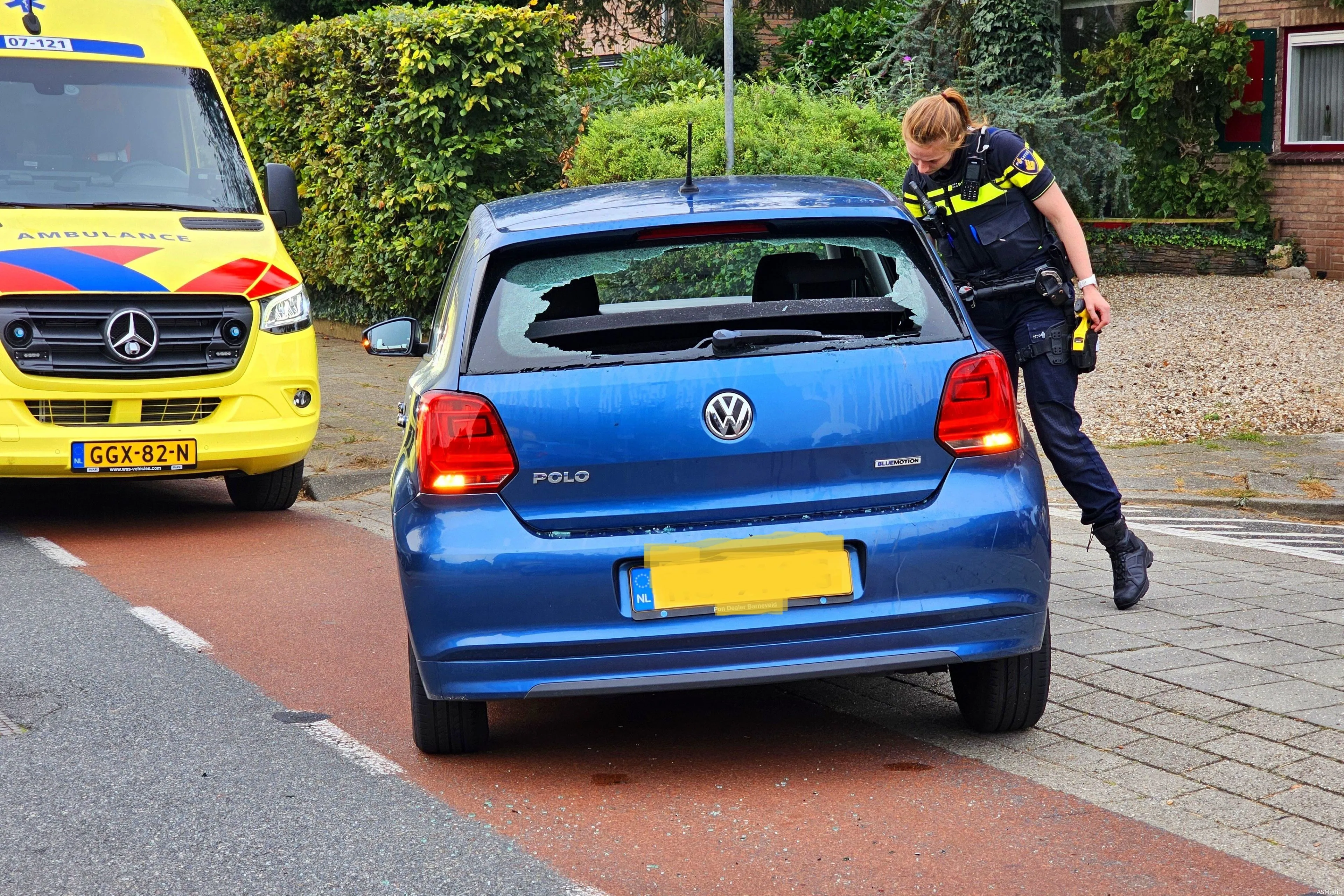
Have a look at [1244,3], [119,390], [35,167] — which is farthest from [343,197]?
[1244,3]

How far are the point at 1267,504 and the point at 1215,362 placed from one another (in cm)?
460

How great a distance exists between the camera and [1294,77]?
57.7 feet

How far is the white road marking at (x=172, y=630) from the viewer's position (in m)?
5.68

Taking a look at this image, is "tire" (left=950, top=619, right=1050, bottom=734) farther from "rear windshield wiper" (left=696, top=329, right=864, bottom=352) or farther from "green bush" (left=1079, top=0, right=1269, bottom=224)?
"green bush" (left=1079, top=0, right=1269, bottom=224)

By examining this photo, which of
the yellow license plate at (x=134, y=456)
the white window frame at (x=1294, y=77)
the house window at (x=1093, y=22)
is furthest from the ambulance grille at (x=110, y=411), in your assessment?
the house window at (x=1093, y=22)

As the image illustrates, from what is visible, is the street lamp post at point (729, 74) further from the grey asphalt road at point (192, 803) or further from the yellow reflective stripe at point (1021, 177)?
the grey asphalt road at point (192, 803)

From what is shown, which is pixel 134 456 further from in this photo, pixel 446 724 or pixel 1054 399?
pixel 1054 399

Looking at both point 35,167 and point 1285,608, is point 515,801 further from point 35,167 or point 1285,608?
point 35,167

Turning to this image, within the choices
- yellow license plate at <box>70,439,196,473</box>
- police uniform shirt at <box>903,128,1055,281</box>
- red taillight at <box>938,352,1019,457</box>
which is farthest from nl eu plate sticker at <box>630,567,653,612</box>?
yellow license plate at <box>70,439,196,473</box>

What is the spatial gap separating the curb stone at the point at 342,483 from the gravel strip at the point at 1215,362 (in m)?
4.38

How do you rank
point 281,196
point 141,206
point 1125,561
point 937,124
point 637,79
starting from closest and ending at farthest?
point 937,124 < point 1125,561 < point 141,206 < point 281,196 < point 637,79

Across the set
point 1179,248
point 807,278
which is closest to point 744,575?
point 807,278

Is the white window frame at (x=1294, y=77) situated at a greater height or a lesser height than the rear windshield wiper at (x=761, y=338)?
greater

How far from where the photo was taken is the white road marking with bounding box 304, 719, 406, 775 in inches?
170
